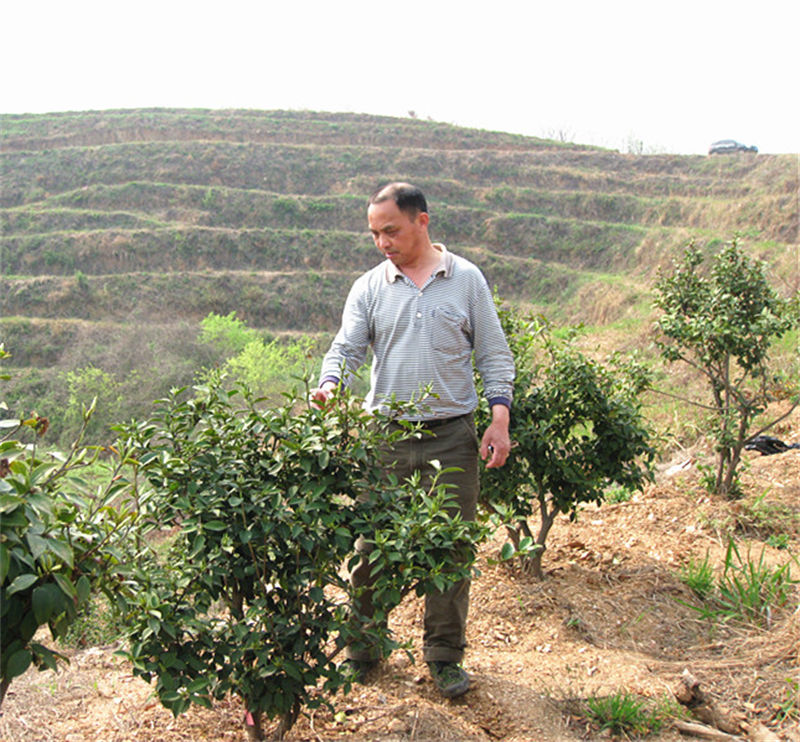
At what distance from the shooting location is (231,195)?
2997 centimetres

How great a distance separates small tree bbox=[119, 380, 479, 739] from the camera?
6.10ft

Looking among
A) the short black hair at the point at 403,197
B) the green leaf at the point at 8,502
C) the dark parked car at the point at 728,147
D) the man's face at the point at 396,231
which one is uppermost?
the dark parked car at the point at 728,147

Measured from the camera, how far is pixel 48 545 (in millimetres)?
1489

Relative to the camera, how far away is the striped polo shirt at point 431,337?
2.56 meters

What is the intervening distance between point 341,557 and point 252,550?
250 mm

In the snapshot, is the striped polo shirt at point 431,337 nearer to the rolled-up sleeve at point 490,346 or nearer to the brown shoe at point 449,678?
the rolled-up sleeve at point 490,346

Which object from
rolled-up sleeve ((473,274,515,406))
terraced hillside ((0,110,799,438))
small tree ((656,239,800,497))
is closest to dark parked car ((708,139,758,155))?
terraced hillside ((0,110,799,438))

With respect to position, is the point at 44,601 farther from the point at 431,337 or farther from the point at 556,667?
the point at 556,667

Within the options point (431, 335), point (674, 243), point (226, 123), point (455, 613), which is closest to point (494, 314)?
point (431, 335)

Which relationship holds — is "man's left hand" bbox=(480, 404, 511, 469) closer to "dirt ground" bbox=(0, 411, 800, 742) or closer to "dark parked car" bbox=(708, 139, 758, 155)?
"dirt ground" bbox=(0, 411, 800, 742)

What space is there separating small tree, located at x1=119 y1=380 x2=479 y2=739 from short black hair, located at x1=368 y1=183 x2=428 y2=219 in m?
0.85

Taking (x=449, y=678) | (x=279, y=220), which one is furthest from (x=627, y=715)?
(x=279, y=220)

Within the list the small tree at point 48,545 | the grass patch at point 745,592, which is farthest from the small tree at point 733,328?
the small tree at point 48,545

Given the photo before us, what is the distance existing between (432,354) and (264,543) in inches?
37.5
